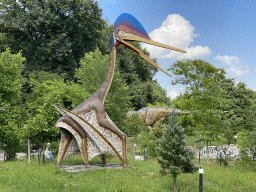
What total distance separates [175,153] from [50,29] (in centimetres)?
2074

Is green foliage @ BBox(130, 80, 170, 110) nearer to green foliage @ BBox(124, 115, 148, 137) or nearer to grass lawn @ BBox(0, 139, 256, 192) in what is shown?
green foliage @ BBox(124, 115, 148, 137)

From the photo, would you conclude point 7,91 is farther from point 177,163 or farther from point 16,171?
point 177,163

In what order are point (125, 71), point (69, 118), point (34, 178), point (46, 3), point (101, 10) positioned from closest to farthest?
point (34, 178) → point (69, 118) → point (46, 3) → point (101, 10) → point (125, 71)

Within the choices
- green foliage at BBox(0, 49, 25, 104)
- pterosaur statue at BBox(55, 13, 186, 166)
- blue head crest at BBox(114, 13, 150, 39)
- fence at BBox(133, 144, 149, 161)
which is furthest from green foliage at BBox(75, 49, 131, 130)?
blue head crest at BBox(114, 13, 150, 39)

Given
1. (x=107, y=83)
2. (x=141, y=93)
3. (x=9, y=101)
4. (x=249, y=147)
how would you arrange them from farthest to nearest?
(x=141, y=93)
(x=9, y=101)
(x=249, y=147)
(x=107, y=83)

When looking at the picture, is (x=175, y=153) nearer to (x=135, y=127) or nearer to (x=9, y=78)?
(x=9, y=78)

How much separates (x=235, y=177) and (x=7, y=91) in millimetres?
12017

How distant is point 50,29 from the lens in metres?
23.8

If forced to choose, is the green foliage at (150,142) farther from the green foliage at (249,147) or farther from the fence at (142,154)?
the green foliage at (249,147)

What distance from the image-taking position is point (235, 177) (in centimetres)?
899

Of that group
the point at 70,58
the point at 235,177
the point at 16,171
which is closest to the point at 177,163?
the point at 235,177

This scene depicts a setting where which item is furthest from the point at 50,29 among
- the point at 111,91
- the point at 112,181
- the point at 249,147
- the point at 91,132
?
the point at 249,147

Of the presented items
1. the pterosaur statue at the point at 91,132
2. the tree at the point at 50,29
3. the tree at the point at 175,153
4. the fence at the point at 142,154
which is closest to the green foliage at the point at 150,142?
the fence at the point at 142,154

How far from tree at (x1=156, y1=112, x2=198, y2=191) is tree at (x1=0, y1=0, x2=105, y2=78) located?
1771cm
